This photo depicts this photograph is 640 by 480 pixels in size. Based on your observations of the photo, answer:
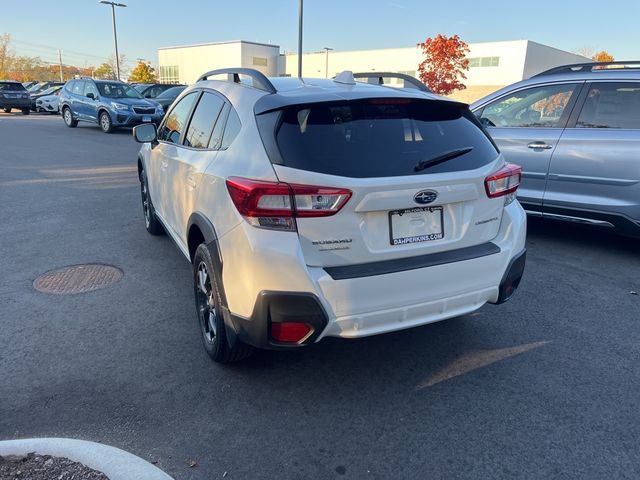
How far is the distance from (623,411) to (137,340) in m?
3.09

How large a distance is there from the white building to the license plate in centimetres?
4935

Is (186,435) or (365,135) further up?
(365,135)

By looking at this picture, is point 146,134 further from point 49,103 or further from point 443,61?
point 443,61

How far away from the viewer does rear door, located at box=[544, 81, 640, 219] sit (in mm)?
5008

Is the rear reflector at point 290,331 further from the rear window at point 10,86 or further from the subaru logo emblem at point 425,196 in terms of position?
the rear window at point 10,86

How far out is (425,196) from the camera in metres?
2.65

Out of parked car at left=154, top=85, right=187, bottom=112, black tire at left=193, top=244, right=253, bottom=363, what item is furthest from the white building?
black tire at left=193, top=244, right=253, bottom=363

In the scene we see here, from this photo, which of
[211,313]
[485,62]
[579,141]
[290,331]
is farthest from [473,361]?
[485,62]

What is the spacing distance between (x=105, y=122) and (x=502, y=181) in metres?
17.3

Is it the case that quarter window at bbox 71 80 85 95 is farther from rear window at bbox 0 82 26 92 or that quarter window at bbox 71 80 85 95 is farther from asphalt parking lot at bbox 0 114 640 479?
asphalt parking lot at bbox 0 114 640 479

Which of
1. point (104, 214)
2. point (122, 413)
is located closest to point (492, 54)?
point (104, 214)

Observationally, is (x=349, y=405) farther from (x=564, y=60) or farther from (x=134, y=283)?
(x=564, y=60)

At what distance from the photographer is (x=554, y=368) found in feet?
10.6

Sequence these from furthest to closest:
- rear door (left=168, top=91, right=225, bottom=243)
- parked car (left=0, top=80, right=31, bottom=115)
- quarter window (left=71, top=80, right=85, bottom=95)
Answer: parked car (left=0, top=80, right=31, bottom=115) < quarter window (left=71, top=80, right=85, bottom=95) < rear door (left=168, top=91, right=225, bottom=243)
